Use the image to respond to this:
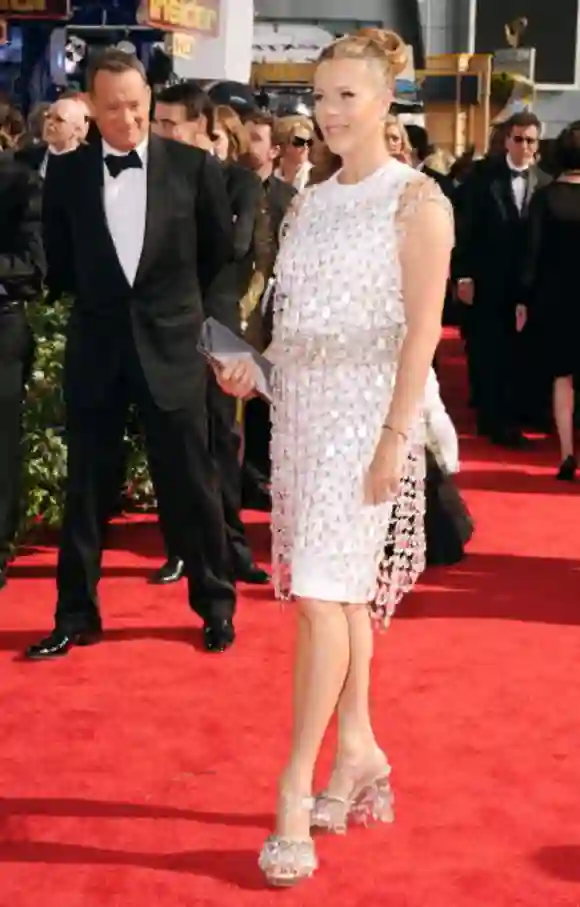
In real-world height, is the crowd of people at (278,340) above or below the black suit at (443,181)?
below

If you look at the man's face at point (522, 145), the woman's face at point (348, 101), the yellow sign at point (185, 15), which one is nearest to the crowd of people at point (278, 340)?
the woman's face at point (348, 101)

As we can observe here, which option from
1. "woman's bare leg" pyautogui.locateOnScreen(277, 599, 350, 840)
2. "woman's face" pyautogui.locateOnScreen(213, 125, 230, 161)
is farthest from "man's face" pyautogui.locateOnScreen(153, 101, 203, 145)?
"woman's bare leg" pyautogui.locateOnScreen(277, 599, 350, 840)

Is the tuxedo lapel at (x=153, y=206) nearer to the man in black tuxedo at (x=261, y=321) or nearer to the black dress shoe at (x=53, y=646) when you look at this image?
the man in black tuxedo at (x=261, y=321)

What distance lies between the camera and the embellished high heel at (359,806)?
396cm

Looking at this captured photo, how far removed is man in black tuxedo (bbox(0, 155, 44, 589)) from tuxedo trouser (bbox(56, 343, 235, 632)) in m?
0.69

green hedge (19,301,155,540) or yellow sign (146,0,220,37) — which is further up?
yellow sign (146,0,220,37)

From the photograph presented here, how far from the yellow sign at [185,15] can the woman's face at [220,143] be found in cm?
729

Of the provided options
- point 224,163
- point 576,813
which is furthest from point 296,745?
point 224,163

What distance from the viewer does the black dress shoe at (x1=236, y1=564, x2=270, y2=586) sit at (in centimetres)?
646

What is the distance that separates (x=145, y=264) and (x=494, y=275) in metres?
5.03

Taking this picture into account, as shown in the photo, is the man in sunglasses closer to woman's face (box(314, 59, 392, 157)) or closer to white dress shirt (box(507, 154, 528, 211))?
white dress shirt (box(507, 154, 528, 211))

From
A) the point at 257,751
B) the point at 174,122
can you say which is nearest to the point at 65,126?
the point at 174,122

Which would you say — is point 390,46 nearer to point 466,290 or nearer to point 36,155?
point 36,155

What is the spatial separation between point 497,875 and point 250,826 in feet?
2.12
